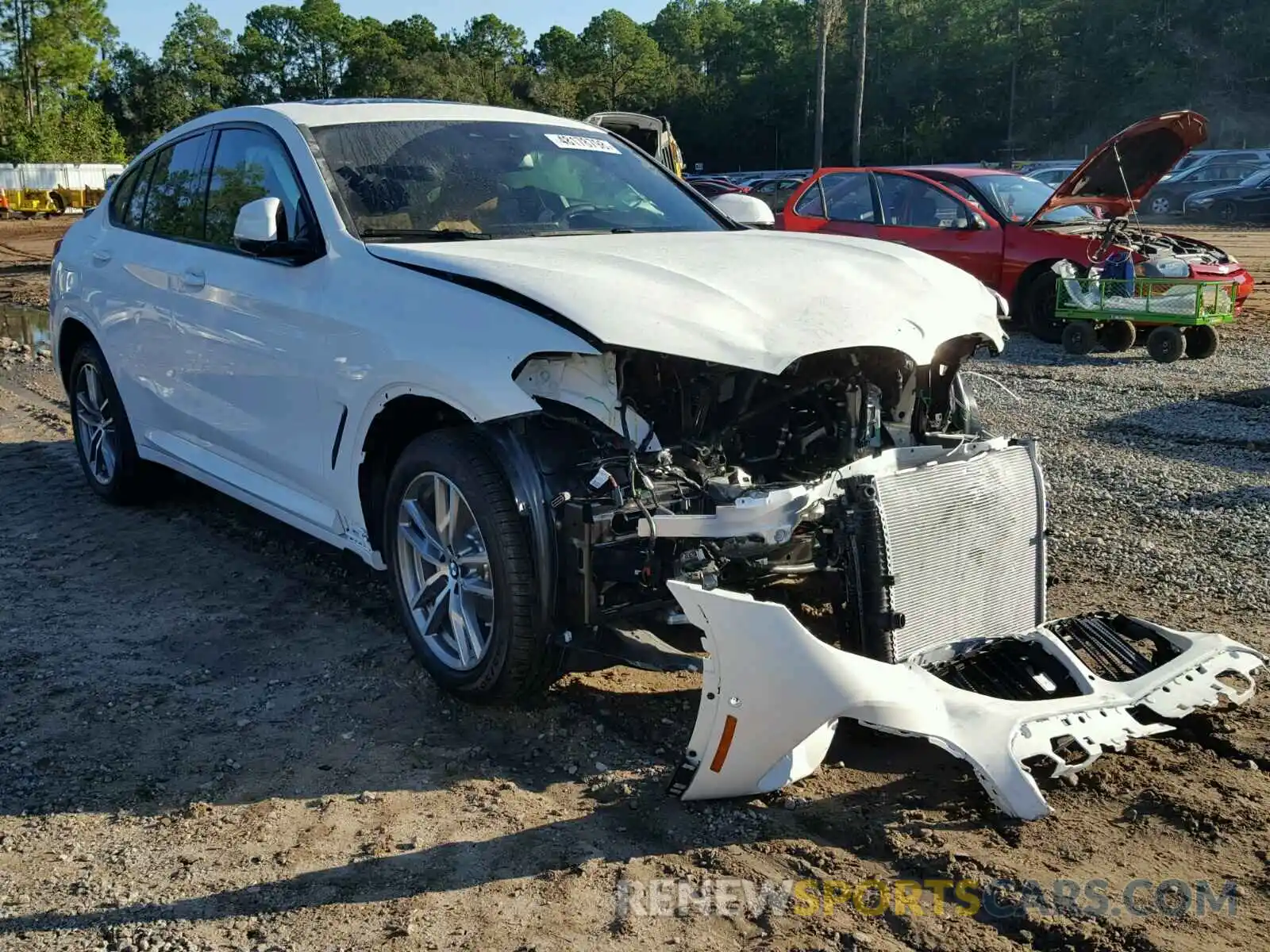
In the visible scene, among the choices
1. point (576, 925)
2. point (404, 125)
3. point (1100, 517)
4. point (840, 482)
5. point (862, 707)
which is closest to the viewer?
point (576, 925)

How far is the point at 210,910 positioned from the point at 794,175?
32287 millimetres

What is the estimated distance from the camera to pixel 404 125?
4.76 meters

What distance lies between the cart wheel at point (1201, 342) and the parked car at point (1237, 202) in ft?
68.7

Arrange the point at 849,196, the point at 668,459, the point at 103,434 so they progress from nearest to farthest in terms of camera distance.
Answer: the point at 668,459
the point at 103,434
the point at 849,196

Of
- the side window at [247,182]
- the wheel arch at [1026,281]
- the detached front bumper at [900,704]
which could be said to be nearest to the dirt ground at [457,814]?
the detached front bumper at [900,704]

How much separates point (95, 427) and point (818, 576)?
450 centimetres

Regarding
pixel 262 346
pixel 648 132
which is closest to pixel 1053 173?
pixel 648 132

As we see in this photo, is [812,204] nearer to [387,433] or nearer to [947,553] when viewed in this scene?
[387,433]

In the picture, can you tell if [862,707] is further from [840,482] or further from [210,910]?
[210,910]

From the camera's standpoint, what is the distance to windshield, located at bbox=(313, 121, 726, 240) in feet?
14.4

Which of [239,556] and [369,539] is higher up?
[369,539]

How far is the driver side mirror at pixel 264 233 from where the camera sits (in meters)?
4.13

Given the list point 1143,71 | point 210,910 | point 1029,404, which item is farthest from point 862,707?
point 1143,71

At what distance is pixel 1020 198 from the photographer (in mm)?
12805
